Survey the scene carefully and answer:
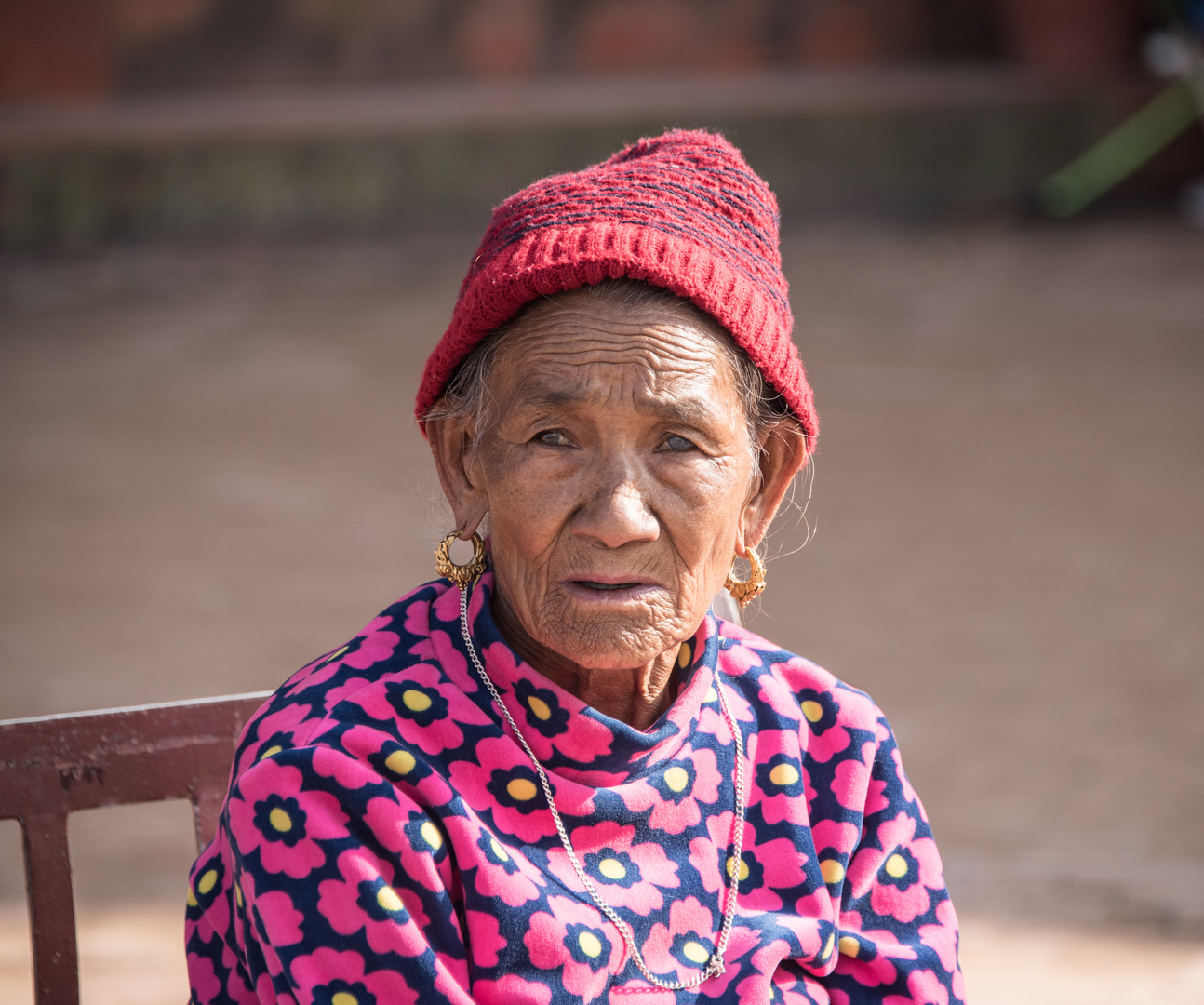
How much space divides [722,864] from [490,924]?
34cm

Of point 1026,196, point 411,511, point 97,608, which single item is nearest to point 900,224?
point 1026,196

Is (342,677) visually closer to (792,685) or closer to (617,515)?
(617,515)

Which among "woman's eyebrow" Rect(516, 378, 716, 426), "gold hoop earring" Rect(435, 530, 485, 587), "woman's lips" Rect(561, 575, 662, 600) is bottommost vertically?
"woman's lips" Rect(561, 575, 662, 600)

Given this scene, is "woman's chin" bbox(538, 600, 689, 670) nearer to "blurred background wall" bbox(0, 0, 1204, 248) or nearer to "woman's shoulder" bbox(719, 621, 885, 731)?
"woman's shoulder" bbox(719, 621, 885, 731)

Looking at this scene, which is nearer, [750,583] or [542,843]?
[542,843]

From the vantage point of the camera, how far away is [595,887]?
A: 161cm

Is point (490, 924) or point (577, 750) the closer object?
point (490, 924)

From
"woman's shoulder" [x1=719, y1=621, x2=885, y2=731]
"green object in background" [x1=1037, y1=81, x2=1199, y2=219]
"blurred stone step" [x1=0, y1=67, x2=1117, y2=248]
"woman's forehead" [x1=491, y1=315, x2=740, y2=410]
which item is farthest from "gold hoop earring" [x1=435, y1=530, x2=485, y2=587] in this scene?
"green object in background" [x1=1037, y1=81, x2=1199, y2=219]

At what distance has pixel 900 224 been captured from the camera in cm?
1188

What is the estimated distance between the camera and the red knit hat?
5.06 feet

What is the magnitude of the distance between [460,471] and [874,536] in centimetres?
443

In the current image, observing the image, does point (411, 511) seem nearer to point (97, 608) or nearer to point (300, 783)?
point (97, 608)

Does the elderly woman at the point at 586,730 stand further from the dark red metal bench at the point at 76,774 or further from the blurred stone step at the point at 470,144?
the blurred stone step at the point at 470,144

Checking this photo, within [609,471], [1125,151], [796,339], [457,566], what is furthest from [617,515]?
[1125,151]
